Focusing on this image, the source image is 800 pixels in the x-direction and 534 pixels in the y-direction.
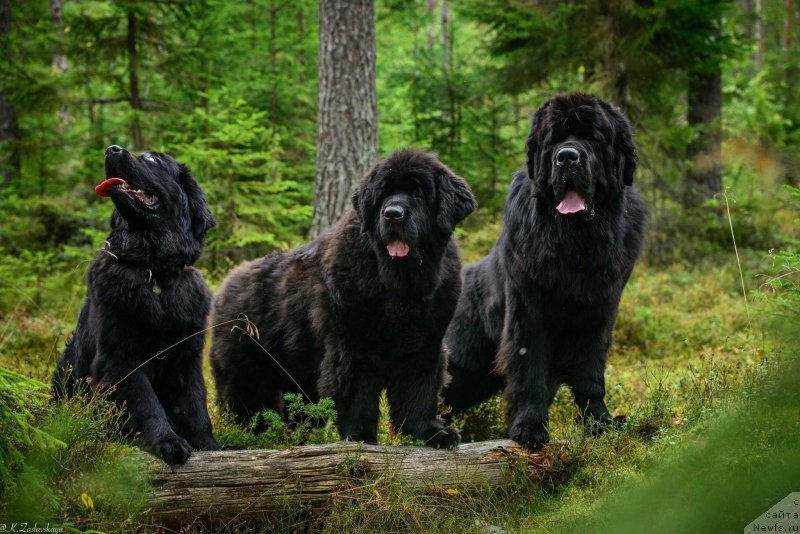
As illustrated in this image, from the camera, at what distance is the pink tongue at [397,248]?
4.51 meters

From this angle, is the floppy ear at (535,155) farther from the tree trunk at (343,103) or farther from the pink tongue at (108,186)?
the tree trunk at (343,103)

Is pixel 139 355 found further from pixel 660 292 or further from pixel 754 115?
pixel 754 115

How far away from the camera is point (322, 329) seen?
486 cm

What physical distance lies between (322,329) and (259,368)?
3.07 ft

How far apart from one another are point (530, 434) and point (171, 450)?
218cm

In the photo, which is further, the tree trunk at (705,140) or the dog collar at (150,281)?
the tree trunk at (705,140)

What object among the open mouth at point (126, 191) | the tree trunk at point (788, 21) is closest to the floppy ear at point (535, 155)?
the open mouth at point (126, 191)

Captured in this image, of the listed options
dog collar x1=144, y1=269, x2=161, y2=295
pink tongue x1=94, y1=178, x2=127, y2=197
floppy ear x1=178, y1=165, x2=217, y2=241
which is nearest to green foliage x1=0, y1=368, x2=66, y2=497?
dog collar x1=144, y1=269, x2=161, y2=295

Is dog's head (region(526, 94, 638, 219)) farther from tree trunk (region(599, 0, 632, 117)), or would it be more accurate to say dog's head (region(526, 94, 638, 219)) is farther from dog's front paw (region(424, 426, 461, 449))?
tree trunk (region(599, 0, 632, 117))

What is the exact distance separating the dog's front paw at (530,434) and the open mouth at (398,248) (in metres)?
1.35

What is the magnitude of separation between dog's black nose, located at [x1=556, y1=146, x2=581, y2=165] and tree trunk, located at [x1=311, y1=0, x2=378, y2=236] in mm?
3853

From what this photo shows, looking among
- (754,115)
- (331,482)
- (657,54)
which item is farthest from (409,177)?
(754,115)

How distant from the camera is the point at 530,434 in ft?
15.1

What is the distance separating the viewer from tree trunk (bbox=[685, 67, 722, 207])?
12.0 metres
